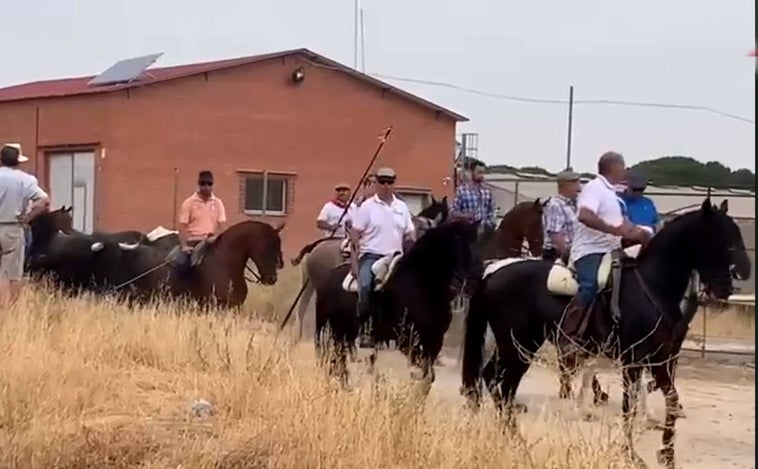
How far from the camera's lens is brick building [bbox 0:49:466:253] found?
3288 cm

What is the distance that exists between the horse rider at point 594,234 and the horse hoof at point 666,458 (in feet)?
3.70

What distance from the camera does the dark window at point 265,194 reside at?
34656mm

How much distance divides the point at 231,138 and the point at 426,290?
2274cm

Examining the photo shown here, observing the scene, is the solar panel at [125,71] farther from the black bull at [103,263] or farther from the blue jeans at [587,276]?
the blue jeans at [587,276]

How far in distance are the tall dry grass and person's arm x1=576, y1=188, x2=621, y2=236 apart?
186 centimetres

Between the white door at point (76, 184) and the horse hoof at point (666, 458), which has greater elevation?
the white door at point (76, 184)

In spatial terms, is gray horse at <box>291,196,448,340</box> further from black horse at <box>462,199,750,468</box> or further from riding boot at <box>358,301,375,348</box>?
black horse at <box>462,199,750,468</box>

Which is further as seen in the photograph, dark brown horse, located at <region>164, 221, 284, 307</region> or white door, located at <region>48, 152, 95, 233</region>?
white door, located at <region>48, 152, 95, 233</region>

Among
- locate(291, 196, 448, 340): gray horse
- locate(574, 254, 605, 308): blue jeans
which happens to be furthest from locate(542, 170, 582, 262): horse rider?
locate(574, 254, 605, 308): blue jeans

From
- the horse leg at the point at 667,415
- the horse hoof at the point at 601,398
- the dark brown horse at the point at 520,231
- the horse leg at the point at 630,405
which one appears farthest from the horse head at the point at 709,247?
the dark brown horse at the point at 520,231

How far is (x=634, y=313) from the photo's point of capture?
35.0 feet

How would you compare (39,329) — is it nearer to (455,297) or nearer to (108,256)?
(455,297)

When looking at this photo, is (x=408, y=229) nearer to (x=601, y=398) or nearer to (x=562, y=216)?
(x=601, y=398)


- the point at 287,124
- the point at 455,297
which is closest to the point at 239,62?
the point at 287,124
